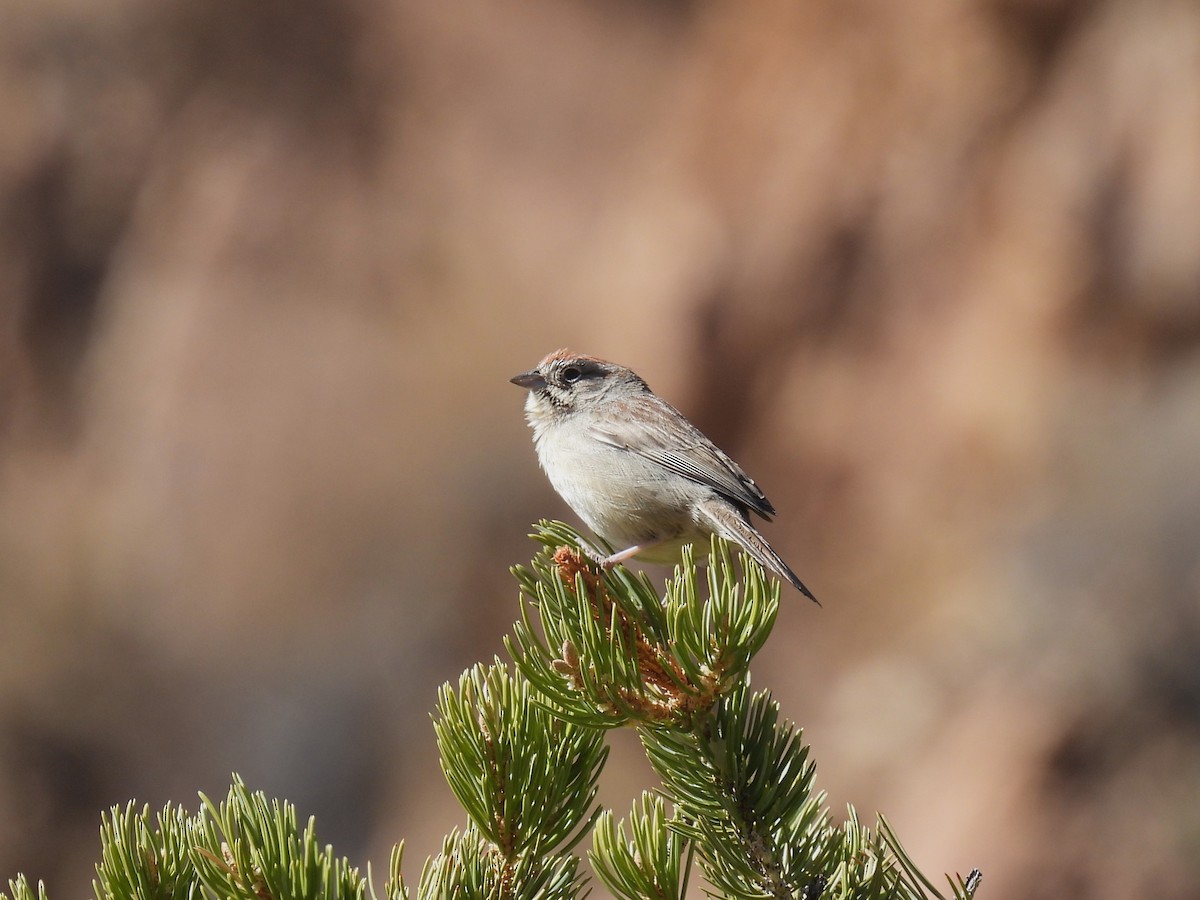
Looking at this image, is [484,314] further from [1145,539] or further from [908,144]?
[1145,539]

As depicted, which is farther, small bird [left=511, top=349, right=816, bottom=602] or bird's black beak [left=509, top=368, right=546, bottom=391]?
bird's black beak [left=509, top=368, right=546, bottom=391]

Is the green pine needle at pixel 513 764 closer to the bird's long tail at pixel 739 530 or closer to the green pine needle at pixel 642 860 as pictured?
the green pine needle at pixel 642 860

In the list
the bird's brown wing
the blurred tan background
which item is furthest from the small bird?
the blurred tan background

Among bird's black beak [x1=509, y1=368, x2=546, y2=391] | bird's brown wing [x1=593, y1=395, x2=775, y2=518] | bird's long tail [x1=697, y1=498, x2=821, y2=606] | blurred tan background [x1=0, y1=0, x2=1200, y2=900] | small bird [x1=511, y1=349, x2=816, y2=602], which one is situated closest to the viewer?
bird's long tail [x1=697, y1=498, x2=821, y2=606]

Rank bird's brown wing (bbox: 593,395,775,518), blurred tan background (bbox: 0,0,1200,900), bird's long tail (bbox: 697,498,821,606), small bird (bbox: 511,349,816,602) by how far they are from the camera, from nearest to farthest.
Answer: bird's long tail (bbox: 697,498,821,606) < small bird (bbox: 511,349,816,602) < bird's brown wing (bbox: 593,395,775,518) < blurred tan background (bbox: 0,0,1200,900)

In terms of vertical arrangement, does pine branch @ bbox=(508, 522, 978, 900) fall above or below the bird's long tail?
below

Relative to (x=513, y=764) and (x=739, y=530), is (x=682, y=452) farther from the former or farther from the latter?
(x=513, y=764)

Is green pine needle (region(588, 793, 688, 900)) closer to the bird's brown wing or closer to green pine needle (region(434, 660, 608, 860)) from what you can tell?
green pine needle (region(434, 660, 608, 860))
